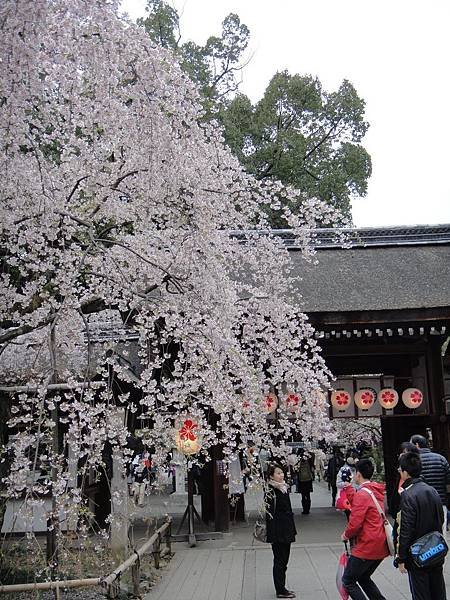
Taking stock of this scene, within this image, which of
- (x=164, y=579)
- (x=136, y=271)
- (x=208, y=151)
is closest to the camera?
(x=208, y=151)

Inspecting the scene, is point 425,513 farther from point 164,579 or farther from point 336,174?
point 336,174

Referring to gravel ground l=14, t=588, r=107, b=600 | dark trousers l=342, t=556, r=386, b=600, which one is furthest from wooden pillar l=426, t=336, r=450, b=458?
gravel ground l=14, t=588, r=107, b=600

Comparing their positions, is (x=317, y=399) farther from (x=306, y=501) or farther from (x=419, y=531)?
(x=306, y=501)

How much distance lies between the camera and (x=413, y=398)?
11281 millimetres

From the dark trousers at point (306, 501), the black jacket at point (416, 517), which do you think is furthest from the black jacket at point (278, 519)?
the dark trousers at point (306, 501)

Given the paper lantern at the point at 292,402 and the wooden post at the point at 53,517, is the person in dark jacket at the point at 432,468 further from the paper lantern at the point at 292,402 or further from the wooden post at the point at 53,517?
the wooden post at the point at 53,517

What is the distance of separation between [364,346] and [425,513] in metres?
7.08

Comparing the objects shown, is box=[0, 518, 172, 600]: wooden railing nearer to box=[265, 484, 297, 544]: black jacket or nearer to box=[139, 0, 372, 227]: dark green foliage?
box=[265, 484, 297, 544]: black jacket

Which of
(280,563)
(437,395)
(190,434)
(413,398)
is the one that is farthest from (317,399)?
(437,395)

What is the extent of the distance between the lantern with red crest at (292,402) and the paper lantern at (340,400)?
2252 millimetres

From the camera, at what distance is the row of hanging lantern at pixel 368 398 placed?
11.4m

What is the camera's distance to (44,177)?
5.73 m

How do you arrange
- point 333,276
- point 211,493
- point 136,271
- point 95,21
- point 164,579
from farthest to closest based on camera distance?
point 211,493, point 333,276, point 164,579, point 136,271, point 95,21

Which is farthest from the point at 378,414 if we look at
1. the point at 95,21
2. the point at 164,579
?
the point at 95,21
